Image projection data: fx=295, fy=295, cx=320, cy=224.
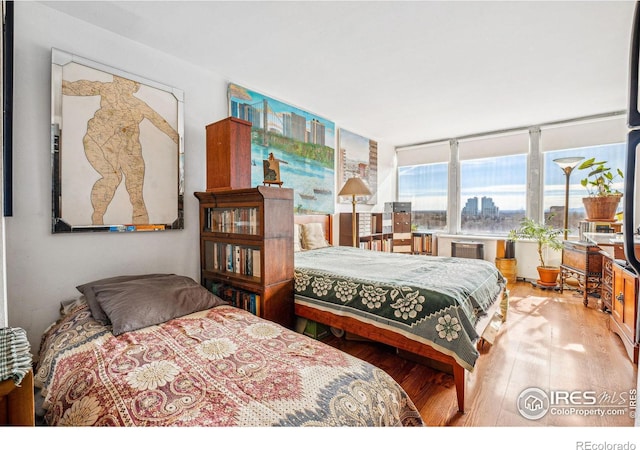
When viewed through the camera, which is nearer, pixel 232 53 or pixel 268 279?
pixel 268 279

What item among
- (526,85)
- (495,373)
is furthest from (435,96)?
(495,373)

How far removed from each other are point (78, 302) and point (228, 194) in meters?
1.24

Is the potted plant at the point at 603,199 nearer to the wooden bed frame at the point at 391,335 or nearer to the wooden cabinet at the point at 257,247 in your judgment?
the wooden bed frame at the point at 391,335

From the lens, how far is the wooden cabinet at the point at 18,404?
A: 24.8 inches

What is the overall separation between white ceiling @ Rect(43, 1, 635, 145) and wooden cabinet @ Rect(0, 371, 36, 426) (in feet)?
7.46

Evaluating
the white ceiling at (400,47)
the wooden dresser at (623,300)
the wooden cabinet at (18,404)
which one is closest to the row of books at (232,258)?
the wooden cabinet at (18,404)

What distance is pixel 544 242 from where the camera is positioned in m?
4.32

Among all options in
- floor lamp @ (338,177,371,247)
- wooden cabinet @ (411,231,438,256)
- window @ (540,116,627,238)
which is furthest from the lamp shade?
window @ (540,116,627,238)

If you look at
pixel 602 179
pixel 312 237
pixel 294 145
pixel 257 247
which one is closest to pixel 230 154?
pixel 257 247

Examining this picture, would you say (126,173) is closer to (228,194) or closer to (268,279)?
(228,194)

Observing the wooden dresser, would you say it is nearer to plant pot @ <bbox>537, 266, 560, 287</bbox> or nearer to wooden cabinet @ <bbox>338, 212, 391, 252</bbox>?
plant pot @ <bbox>537, 266, 560, 287</bbox>

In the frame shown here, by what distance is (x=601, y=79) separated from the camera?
3.09m

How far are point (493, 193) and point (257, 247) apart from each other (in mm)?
4708

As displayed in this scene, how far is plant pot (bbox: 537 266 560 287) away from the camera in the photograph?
168 inches
